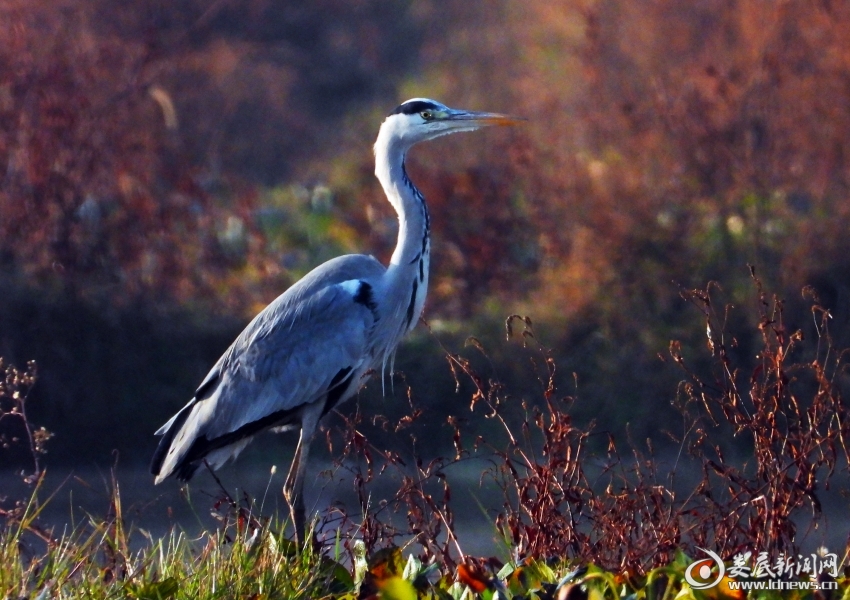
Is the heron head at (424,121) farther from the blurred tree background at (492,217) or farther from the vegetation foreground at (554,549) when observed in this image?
the blurred tree background at (492,217)

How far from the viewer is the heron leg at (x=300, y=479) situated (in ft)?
18.0

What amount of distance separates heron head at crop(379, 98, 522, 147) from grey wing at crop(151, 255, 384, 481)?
674 millimetres

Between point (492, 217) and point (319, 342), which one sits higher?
point (319, 342)

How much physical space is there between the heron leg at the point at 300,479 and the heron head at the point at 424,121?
1303 mm

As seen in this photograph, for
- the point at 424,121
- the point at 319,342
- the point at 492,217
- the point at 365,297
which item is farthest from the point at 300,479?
the point at 492,217

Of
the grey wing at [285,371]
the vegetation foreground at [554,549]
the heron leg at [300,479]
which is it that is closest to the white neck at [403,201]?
the grey wing at [285,371]

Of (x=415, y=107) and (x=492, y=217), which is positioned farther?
(x=492, y=217)

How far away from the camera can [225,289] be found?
444 inches

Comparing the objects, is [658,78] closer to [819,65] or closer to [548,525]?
[819,65]

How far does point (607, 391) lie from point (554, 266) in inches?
82.7

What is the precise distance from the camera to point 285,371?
5863 millimetres

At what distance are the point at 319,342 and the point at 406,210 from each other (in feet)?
2.34

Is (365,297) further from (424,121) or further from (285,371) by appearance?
(424,121)

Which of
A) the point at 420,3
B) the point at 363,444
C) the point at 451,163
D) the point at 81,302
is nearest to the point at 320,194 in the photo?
the point at 451,163
